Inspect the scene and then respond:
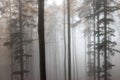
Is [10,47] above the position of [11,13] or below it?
below

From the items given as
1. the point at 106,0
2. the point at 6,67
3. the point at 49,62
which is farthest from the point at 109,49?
the point at 6,67

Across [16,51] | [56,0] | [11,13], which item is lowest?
[16,51]

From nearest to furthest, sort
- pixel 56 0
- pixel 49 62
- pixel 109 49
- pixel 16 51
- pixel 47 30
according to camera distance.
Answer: pixel 109 49, pixel 16 51, pixel 56 0, pixel 47 30, pixel 49 62

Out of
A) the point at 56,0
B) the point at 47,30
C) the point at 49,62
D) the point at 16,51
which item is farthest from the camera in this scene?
the point at 49,62

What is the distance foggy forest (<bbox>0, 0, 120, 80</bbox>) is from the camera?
32.9ft

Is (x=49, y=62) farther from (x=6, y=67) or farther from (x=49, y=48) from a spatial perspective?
(x=6, y=67)

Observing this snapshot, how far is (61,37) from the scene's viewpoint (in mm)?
12211

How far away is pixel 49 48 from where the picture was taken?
13.3 metres

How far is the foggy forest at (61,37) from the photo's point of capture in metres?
10.0

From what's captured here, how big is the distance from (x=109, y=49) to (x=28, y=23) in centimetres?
423

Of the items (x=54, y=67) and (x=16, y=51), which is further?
(x=54, y=67)

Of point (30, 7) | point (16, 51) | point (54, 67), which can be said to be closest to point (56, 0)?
point (30, 7)

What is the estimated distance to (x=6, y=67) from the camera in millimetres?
11688

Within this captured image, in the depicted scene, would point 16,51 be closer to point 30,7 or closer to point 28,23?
point 28,23
